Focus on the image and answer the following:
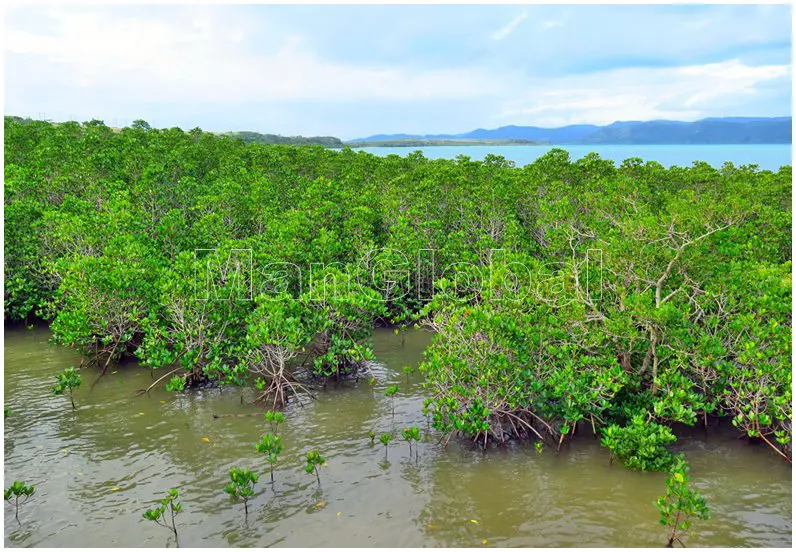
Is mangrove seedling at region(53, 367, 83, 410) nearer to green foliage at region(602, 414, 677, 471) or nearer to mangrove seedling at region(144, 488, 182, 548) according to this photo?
mangrove seedling at region(144, 488, 182, 548)

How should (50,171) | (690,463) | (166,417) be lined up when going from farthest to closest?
(50,171), (166,417), (690,463)

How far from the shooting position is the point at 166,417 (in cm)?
1207

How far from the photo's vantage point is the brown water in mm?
8289

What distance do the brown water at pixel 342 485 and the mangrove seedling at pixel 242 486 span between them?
0.55ft

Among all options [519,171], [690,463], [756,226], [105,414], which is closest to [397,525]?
[690,463]

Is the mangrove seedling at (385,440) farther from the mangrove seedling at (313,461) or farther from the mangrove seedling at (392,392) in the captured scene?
the mangrove seedling at (313,461)

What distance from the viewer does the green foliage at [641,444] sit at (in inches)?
372

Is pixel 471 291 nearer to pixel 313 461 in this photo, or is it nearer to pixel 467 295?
pixel 467 295

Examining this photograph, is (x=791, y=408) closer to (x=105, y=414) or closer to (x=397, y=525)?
(x=397, y=525)

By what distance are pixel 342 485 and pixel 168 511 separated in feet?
8.91

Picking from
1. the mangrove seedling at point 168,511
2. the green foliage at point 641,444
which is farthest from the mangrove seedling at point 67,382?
the green foliage at point 641,444

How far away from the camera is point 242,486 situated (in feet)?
28.8

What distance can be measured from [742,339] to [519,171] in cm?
1770

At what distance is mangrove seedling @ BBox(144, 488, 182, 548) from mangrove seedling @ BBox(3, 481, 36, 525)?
1904 mm
